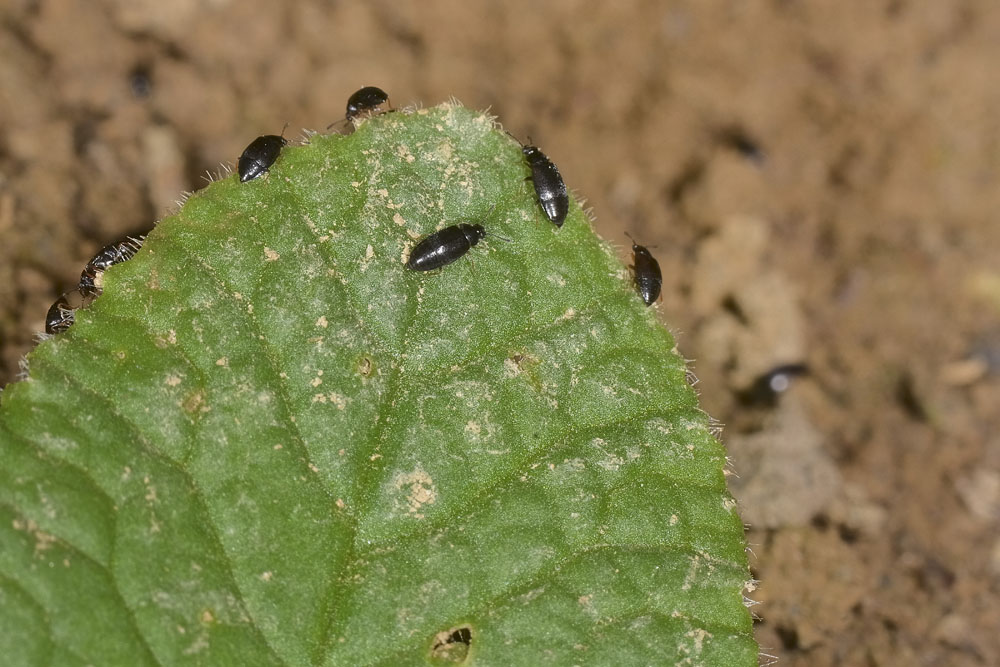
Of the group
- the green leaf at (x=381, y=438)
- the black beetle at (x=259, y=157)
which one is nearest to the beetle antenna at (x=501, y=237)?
the green leaf at (x=381, y=438)

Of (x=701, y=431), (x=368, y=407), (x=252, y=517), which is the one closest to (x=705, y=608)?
(x=701, y=431)

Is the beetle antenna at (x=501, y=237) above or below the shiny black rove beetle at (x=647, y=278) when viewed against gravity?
below

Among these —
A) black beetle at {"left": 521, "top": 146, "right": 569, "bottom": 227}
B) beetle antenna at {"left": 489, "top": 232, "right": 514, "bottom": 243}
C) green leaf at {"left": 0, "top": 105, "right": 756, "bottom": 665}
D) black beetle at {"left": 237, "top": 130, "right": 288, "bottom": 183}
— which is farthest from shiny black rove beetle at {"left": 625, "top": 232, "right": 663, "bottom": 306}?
black beetle at {"left": 237, "top": 130, "right": 288, "bottom": 183}

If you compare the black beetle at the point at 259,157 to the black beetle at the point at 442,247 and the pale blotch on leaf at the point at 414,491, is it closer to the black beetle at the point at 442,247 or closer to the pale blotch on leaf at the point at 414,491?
the black beetle at the point at 442,247

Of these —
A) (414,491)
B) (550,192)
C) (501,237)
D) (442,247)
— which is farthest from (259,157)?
(414,491)

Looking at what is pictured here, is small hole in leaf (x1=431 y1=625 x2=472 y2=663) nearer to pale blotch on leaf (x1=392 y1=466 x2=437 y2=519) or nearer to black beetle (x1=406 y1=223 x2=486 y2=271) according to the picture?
pale blotch on leaf (x1=392 y1=466 x2=437 y2=519)

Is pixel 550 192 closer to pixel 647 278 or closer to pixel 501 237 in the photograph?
pixel 501 237
